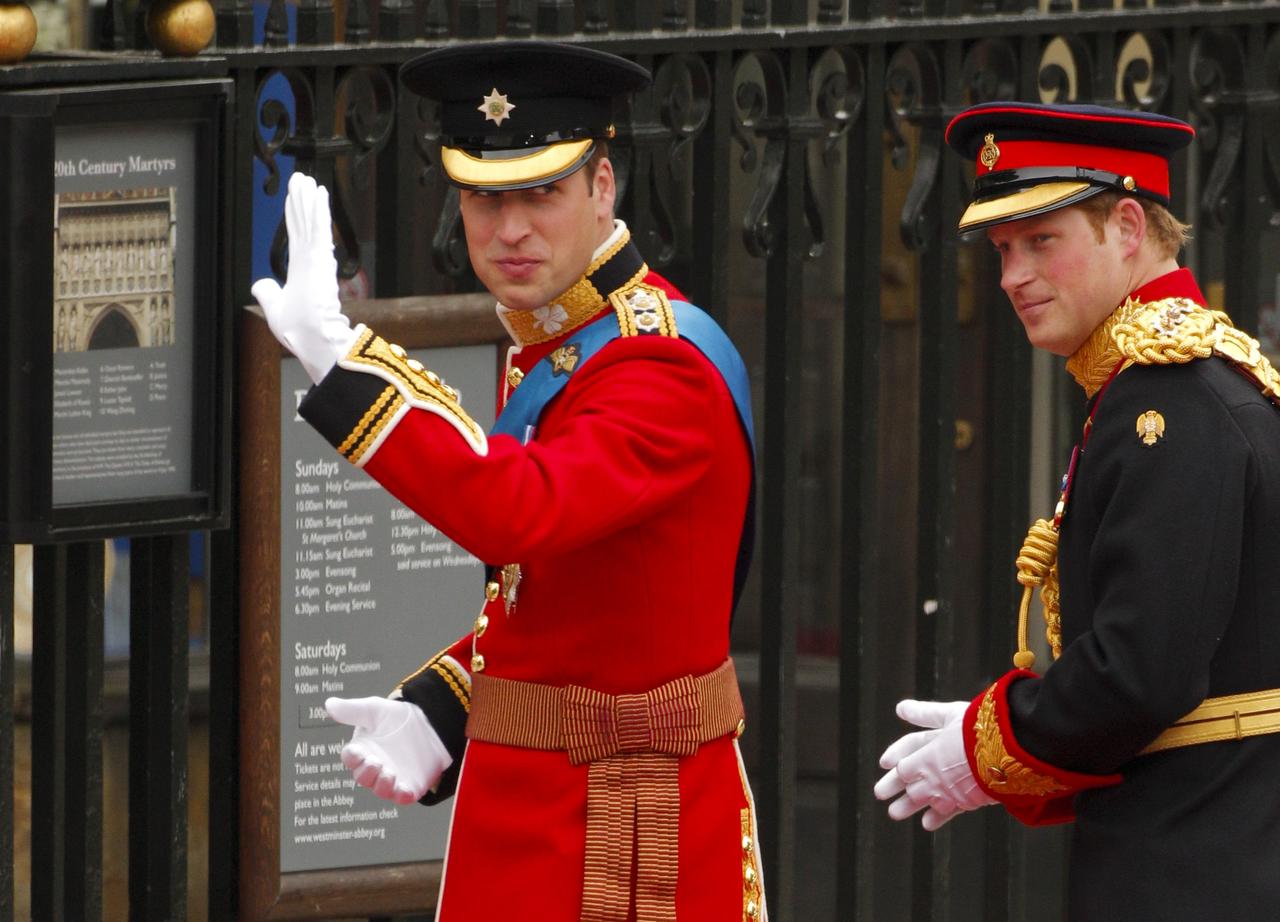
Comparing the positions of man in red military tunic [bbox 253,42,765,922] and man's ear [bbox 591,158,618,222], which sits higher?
man's ear [bbox 591,158,618,222]

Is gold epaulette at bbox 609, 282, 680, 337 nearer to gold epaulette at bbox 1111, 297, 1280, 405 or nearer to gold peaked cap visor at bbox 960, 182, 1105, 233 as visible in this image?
gold peaked cap visor at bbox 960, 182, 1105, 233

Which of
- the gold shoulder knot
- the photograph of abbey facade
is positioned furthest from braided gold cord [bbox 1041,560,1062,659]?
the photograph of abbey facade

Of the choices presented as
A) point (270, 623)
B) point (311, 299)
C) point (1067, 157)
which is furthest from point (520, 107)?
point (270, 623)

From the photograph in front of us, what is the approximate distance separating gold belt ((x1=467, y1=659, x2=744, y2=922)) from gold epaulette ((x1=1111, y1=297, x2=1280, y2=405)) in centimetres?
83

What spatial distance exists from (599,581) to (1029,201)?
0.84 m

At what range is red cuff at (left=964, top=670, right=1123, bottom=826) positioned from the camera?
3672 mm

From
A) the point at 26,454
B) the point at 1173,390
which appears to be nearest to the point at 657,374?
the point at 1173,390

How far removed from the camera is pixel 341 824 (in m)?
4.76

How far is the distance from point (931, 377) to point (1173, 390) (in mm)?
1922

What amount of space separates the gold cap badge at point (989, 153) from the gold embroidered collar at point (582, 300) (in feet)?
1.79

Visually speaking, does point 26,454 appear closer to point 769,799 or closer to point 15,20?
point 15,20

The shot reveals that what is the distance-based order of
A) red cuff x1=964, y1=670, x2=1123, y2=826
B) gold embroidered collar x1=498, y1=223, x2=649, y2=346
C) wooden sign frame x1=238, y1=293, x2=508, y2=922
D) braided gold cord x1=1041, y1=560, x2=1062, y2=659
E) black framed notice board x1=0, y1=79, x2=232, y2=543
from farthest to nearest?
wooden sign frame x1=238, y1=293, x2=508, y2=922, black framed notice board x1=0, y1=79, x2=232, y2=543, braided gold cord x1=1041, y1=560, x2=1062, y2=659, gold embroidered collar x1=498, y1=223, x2=649, y2=346, red cuff x1=964, y1=670, x2=1123, y2=826

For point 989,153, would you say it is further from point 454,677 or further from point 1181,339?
point 454,677

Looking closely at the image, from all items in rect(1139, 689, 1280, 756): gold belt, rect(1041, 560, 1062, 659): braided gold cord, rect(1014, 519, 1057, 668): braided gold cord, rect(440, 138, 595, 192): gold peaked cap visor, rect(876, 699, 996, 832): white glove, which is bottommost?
rect(876, 699, 996, 832): white glove
